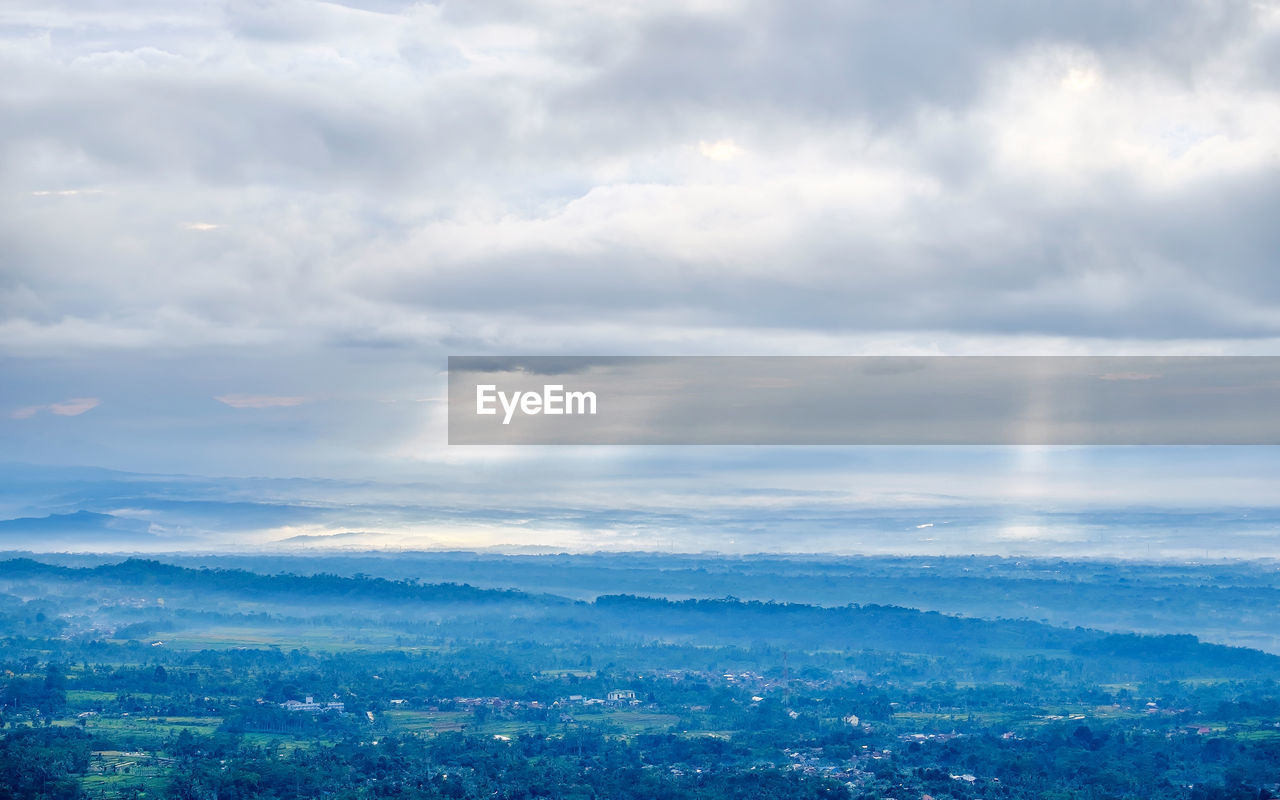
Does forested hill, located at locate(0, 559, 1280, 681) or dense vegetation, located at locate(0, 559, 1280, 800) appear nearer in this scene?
dense vegetation, located at locate(0, 559, 1280, 800)

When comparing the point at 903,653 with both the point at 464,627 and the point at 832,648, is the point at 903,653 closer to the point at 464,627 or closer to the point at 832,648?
the point at 832,648

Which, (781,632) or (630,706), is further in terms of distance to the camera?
(781,632)

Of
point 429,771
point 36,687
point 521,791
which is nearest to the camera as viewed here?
point 521,791

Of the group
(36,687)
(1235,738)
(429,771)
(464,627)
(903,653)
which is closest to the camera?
(429,771)

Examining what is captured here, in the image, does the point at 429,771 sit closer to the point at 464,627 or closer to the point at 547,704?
the point at 547,704

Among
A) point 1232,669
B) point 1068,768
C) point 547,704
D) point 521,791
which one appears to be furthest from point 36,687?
point 1232,669

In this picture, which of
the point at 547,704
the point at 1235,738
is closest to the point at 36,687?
the point at 547,704

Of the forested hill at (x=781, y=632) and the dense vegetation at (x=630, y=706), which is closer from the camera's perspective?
the dense vegetation at (x=630, y=706)

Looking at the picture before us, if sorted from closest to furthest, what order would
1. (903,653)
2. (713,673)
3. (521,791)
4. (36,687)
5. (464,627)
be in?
1. (521,791)
2. (36,687)
3. (713,673)
4. (903,653)
5. (464,627)

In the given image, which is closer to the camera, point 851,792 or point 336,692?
point 851,792
